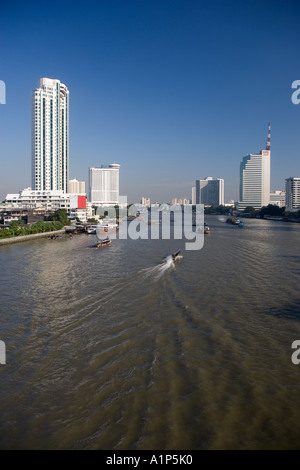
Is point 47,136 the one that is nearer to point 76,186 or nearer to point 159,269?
point 76,186

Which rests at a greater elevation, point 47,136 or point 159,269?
point 47,136

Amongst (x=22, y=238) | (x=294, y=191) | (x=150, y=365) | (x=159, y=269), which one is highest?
(x=294, y=191)

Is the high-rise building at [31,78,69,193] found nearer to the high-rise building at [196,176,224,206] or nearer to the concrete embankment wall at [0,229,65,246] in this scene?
the concrete embankment wall at [0,229,65,246]

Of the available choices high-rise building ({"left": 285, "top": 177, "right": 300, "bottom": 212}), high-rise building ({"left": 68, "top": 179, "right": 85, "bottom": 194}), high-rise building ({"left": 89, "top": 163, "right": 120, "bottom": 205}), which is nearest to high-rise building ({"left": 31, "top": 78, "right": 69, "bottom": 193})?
high-rise building ({"left": 68, "top": 179, "right": 85, "bottom": 194})

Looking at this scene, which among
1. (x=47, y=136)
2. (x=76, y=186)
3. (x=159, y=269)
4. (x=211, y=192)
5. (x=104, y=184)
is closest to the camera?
(x=159, y=269)

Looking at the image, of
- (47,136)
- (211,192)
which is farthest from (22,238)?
(211,192)

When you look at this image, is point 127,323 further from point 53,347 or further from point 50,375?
point 50,375

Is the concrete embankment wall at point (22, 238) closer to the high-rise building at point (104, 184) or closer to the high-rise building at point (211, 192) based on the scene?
the high-rise building at point (104, 184)
